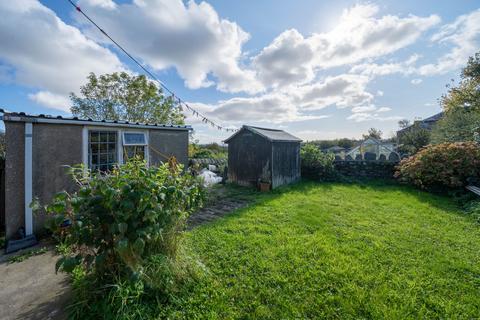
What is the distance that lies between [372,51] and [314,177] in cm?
606

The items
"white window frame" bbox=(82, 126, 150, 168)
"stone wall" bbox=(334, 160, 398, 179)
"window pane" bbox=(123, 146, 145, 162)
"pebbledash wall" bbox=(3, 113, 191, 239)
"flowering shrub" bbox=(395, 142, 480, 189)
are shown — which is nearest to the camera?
"pebbledash wall" bbox=(3, 113, 191, 239)

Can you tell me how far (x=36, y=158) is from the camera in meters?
3.86

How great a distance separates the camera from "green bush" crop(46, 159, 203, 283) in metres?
1.83

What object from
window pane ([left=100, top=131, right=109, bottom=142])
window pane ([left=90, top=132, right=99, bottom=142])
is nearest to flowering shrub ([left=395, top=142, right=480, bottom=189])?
window pane ([left=100, top=131, right=109, bottom=142])

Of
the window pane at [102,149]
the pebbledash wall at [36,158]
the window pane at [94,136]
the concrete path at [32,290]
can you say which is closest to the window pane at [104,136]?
the window pane at [102,149]

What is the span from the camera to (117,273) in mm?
2111

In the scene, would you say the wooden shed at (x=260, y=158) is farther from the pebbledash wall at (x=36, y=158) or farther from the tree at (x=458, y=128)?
the tree at (x=458, y=128)

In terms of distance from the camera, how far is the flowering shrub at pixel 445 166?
22.7 ft

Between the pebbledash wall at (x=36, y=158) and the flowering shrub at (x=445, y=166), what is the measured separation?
36.1 ft

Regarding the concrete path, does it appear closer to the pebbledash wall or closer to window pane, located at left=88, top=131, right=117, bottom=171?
the pebbledash wall

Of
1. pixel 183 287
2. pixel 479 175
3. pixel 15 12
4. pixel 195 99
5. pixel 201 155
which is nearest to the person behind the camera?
pixel 183 287

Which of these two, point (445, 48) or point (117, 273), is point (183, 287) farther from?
point (445, 48)

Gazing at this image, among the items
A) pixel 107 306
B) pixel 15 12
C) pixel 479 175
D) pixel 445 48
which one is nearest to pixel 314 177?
pixel 479 175

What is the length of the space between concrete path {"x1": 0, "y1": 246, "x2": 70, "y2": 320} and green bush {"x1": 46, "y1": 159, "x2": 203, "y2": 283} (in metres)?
0.57
